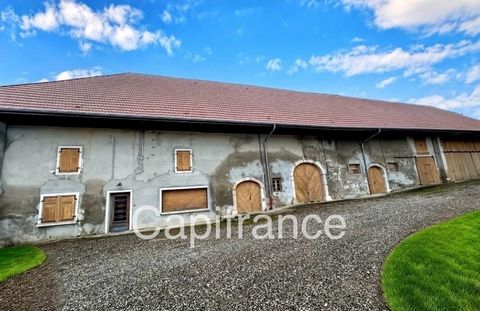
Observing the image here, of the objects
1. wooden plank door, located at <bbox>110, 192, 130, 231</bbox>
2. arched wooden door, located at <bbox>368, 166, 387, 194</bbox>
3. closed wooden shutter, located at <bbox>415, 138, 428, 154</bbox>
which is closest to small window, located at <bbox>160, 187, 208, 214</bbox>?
wooden plank door, located at <bbox>110, 192, 130, 231</bbox>

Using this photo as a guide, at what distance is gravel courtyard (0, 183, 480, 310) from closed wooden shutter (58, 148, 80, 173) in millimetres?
2901

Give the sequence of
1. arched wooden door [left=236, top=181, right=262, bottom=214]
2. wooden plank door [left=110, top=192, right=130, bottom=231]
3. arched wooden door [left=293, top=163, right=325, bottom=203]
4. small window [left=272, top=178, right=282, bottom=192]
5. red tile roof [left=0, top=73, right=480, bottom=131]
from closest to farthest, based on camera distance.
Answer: wooden plank door [left=110, top=192, right=130, bottom=231], red tile roof [left=0, top=73, right=480, bottom=131], arched wooden door [left=236, top=181, right=262, bottom=214], small window [left=272, top=178, right=282, bottom=192], arched wooden door [left=293, top=163, right=325, bottom=203]

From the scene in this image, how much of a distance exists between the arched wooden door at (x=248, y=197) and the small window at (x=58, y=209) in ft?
20.3

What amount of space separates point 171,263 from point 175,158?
19.1 feet

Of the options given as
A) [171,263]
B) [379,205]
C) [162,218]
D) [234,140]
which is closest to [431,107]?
[379,205]

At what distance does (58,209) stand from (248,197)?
7.08 meters

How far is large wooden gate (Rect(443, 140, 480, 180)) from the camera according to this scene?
15227 mm

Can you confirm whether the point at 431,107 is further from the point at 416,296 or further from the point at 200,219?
the point at 416,296

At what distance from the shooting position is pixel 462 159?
15695mm

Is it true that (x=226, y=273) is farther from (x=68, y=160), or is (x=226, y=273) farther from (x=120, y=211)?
(x=68, y=160)

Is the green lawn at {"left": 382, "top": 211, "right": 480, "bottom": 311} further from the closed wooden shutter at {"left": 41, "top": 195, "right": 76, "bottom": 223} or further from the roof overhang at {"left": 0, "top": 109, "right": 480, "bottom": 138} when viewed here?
the closed wooden shutter at {"left": 41, "top": 195, "right": 76, "bottom": 223}

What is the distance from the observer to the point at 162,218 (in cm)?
958

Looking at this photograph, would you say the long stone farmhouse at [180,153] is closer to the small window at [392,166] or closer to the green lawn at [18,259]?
the small window at [392,166]

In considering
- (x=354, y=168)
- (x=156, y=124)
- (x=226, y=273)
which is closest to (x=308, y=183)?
(x=354, y=168)
